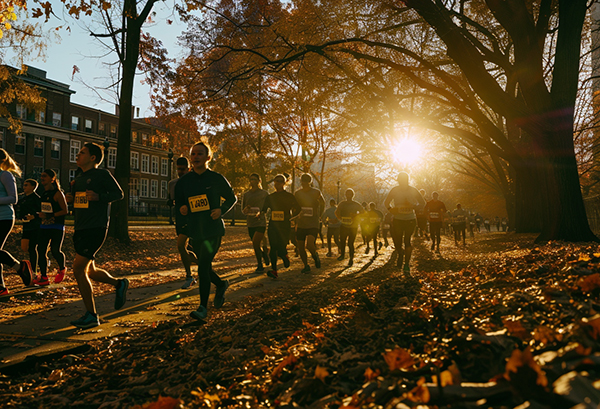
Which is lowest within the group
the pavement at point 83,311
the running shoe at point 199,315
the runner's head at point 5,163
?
the pavement at point 83,311

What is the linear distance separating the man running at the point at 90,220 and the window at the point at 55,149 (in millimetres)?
57011

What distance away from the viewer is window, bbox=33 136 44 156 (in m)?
51.9

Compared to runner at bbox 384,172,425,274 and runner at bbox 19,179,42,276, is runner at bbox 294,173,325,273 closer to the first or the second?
runner at bbox 384,172,425,274

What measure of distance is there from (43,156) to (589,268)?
199 ft

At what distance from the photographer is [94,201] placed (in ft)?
17.4

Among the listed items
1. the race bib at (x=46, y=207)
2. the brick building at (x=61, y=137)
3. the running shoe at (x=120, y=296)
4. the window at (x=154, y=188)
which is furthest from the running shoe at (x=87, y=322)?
the window at (x=154, y=188)

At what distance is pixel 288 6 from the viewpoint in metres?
16.1

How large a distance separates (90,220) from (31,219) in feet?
12.6

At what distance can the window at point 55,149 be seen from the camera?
54375 millimetres

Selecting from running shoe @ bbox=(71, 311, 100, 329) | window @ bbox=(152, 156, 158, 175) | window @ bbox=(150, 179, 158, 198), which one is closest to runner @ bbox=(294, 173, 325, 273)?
running shoe @ bbox=(71, 311, 100, 329)

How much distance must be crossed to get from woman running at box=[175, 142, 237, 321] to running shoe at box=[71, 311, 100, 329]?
49.9 inches

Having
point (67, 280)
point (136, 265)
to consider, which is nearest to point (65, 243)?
point (136, 265)

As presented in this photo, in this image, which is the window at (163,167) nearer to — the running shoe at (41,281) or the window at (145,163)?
the window at (145,163)

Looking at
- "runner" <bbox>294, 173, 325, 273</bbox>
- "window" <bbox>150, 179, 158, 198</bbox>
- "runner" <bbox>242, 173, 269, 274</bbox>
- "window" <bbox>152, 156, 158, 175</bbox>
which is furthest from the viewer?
"window" <bbox>152, 156, 158, 175</bbox>
